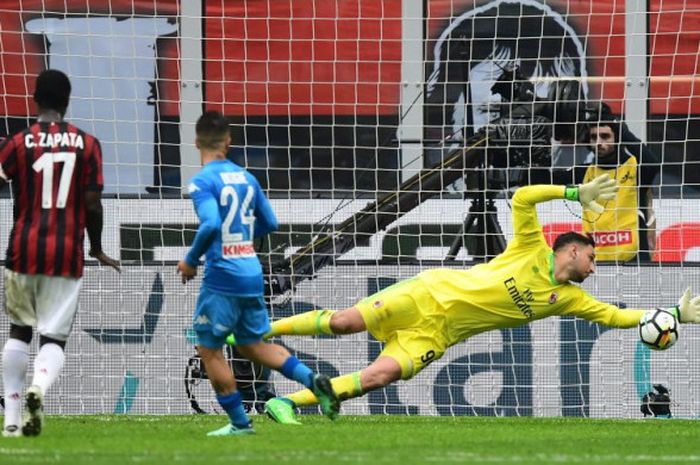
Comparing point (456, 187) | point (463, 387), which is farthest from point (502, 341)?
point (456, 187)

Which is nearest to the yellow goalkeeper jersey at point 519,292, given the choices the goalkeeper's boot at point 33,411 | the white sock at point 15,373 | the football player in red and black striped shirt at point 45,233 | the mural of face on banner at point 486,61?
the mural of face on banner at point 486,61

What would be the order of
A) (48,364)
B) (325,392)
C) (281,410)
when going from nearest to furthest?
1. (48,364)
2. (325,392)
3. (281,410)

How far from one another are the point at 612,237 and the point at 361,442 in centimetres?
509

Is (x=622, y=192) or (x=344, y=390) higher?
(x=622, y=192)

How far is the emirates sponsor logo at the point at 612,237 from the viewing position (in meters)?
13.8

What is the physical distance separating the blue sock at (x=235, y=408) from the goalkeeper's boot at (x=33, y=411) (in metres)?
1.01

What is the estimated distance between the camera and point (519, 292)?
1146cm

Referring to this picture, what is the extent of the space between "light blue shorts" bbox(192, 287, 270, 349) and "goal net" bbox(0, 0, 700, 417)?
412 centimetres

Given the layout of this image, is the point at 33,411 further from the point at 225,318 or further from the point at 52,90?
the point at 52,90

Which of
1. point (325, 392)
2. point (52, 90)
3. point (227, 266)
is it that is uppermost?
point (52, 90)

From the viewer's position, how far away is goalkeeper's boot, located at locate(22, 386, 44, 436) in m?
8.80

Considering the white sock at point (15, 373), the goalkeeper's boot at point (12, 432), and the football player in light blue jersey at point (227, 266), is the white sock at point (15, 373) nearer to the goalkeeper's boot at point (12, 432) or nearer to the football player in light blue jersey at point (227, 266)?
the goalkeeper's boot at point (12, 432)

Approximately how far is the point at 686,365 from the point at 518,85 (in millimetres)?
2676

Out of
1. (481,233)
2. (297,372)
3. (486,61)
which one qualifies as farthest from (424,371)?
(297,372)
